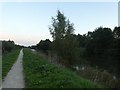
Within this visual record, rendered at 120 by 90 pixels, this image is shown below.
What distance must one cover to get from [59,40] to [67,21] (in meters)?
3.29

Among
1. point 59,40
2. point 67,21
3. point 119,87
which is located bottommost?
point 119,87

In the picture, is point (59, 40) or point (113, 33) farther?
point (113, 33)

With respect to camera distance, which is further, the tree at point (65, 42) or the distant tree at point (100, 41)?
the distant tree at point (100, 41)

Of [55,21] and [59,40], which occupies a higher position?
[55,21]

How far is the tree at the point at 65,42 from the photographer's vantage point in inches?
1125

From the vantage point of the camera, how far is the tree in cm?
2857

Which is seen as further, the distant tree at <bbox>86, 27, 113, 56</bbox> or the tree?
the distant tree at <bbox>86, 27, 113, 56</bbox>

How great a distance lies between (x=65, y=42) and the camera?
28531 millimetres

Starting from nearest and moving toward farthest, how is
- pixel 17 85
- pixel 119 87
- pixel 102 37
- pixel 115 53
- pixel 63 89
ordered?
1. pixel 63 89
2. pixel 17 85
3. pixel 119 87
4. pixel 115 53
5. pixel 102 37

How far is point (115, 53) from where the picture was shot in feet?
167

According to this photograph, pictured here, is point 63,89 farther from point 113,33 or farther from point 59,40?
point 113,33

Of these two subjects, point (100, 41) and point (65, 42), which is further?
point (100, 41)

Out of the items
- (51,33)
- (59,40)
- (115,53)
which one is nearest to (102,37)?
(115,53)

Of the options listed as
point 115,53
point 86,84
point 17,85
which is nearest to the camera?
point 86,84
